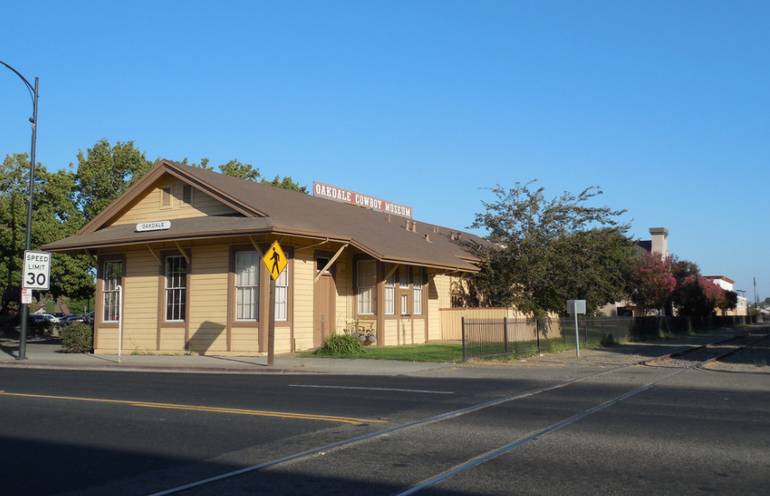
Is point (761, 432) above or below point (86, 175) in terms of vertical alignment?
below

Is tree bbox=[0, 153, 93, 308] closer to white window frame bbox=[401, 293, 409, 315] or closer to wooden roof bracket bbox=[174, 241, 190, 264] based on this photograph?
wooden roof bracket bbox=[174, 241, 190, 264]

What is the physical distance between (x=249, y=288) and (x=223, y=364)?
367 cm

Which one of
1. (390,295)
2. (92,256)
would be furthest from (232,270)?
(92,256)

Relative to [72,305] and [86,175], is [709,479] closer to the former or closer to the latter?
[86,175]

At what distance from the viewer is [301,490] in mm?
6699

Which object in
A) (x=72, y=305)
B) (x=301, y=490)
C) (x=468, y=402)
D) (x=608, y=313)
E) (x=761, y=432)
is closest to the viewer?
(x=301, y=490)

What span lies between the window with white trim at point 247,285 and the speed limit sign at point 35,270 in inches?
247

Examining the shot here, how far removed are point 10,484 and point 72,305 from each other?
9355cm

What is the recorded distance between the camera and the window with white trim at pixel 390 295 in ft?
91.3

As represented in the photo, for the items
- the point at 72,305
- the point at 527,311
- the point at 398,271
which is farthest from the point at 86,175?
the point at 72,305

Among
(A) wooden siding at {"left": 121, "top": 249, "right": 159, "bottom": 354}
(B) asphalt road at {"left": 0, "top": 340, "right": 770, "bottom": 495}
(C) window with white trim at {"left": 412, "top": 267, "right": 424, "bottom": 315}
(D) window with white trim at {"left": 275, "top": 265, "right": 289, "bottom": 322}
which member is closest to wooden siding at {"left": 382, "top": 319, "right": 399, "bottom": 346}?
(C) window with white trim at {"left": 412, "top": 267, "right": 424, "bottom": 315}

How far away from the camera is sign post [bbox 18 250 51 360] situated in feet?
77.3

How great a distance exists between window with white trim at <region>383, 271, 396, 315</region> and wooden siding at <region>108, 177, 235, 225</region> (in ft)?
21.8

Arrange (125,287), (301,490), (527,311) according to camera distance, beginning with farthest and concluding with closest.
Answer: (527,311), (125,287), (301,490)
